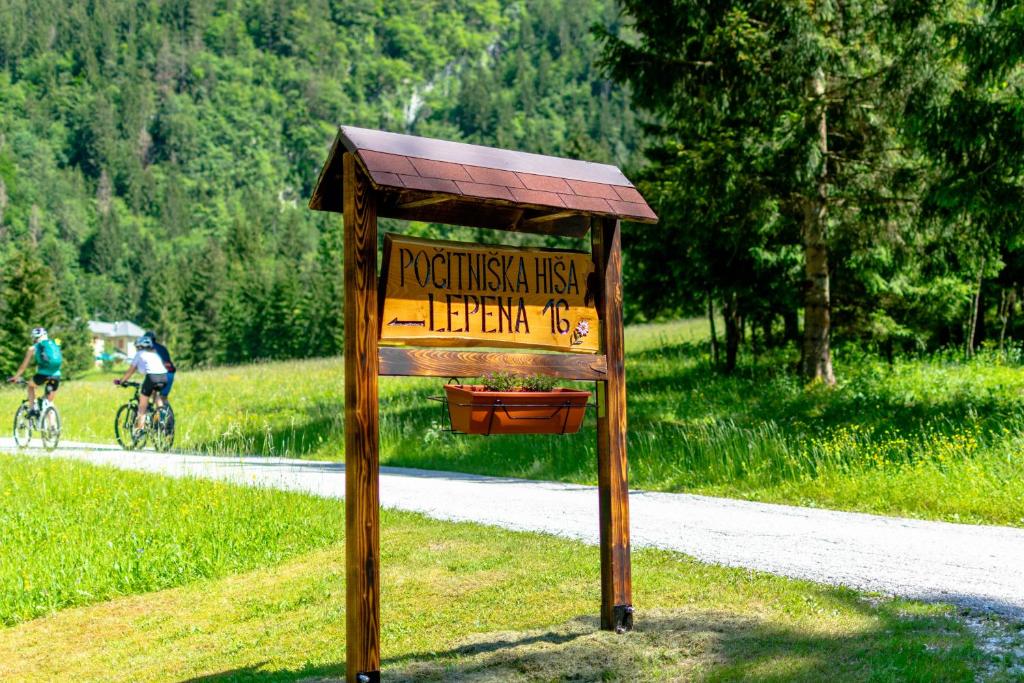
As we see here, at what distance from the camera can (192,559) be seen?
7840 mm

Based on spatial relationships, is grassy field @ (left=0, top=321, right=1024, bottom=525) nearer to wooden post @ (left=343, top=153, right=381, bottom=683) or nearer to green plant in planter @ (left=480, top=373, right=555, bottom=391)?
green plant in planter @ (left=480, top=373, right=555, bottom=391)

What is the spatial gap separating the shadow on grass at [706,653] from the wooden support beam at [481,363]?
1.38 metres

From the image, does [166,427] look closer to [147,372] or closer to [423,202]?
[147,372]

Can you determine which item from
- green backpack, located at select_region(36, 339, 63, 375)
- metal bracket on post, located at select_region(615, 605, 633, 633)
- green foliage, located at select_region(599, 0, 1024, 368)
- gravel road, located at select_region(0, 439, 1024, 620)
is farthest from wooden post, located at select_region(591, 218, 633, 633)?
green backpack, located at select_region(36, 339, 63, 375)

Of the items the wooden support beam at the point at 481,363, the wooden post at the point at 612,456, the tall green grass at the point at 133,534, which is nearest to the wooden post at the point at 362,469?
the wooden support beam at the point at 481,363

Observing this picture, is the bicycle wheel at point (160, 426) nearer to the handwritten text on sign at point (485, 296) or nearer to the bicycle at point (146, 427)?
the bicycle at point (146, 427)

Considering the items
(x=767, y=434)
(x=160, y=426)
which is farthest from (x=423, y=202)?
Answer: (x=160, y=426)

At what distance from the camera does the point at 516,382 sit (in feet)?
16.7

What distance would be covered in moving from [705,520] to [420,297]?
474cm

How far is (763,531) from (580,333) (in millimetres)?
3577

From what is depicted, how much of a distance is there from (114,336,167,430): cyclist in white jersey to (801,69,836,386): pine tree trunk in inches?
413

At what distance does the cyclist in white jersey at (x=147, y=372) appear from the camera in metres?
15.3

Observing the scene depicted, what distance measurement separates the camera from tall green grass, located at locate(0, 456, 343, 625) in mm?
7469

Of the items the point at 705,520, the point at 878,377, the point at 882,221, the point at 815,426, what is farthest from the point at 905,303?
the point at 705,520
